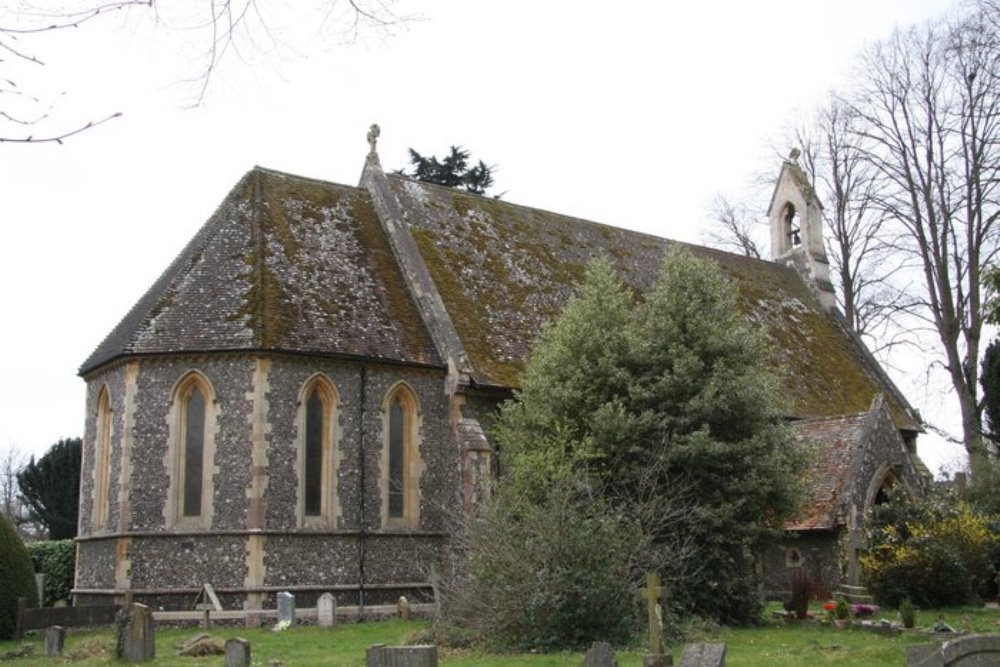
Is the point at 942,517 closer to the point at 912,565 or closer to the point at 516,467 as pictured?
the point at 912,565

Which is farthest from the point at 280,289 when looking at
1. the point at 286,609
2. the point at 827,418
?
the point at 827,418

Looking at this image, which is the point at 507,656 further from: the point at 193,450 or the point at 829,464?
the point at 829,464

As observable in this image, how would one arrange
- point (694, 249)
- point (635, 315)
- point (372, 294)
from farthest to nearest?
point (694, 249)
point (372, 294)
point (635, 315)

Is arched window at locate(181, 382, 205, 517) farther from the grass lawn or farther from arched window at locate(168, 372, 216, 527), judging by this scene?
the grass lawn

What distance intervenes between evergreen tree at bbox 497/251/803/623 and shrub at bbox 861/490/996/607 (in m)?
2.98

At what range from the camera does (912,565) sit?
19.1 metres

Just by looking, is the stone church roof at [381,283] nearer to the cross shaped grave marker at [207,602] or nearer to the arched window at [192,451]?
the arched window at [192,451]

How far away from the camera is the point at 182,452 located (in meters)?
19.4

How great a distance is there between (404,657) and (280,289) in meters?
13.2

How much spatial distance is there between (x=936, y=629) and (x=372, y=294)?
12.6m

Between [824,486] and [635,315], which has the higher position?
[635,315]

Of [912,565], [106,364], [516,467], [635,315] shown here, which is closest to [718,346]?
[635,315]

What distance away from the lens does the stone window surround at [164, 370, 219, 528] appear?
19.0 meters

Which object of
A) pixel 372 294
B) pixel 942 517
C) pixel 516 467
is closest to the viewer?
pixel 516 467
